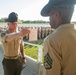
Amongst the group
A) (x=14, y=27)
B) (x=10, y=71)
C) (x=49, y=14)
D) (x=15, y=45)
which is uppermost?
(x=49, y=14)

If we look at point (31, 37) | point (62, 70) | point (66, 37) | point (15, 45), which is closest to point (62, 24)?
point (66, 37)

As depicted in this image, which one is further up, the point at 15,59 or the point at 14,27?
the point at 14,27

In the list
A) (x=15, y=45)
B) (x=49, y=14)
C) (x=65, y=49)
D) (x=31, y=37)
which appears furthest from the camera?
(x=31, y=37)

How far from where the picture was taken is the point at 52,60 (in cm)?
147

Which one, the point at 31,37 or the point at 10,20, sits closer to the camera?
the point at 10,20

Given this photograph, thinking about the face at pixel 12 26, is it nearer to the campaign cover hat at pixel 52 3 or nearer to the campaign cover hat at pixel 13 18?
the campaign cover hat at pixel 13 18

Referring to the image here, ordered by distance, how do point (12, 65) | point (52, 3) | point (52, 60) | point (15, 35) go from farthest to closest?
point (12, 65), point (15, 35), point (52, 3), point (52, 60)

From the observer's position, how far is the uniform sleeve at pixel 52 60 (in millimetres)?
1475

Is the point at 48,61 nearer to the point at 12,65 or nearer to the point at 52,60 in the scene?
the point at 52,60

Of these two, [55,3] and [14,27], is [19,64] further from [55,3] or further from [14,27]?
[55,3]

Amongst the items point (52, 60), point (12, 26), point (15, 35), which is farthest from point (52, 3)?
point (12, 26)

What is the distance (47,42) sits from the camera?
151 centimetres

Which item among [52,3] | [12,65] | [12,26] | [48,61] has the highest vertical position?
[52,3]

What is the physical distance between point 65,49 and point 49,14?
310 mm
